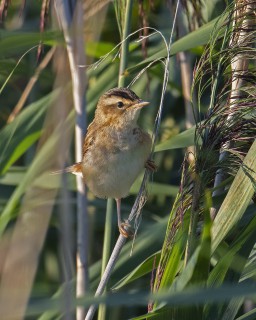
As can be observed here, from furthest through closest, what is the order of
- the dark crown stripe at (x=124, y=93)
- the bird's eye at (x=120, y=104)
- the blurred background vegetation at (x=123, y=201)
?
the bird's eye at (x=120, y=104)
the dark crown stripe at (x=124, y=93)
the blurred background vegetation at (x=123, y=201)

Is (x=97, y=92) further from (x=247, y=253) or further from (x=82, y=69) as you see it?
(x=247, y=253)

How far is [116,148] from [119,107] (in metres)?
0.15

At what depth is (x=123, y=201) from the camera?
3.42m

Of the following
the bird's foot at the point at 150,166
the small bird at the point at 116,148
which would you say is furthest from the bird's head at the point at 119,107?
the bird's foot at the point at 150,166

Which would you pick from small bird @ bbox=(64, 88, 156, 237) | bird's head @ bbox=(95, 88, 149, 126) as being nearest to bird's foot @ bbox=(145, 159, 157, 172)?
Answer: small bird @ bbox=(64, 88, 156, 237)

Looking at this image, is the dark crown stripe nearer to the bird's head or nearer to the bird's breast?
the bird's head

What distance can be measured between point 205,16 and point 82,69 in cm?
106

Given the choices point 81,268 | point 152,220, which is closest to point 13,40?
point 81,268

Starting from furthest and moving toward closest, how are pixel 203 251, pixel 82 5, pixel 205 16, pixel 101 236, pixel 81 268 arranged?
pixel 101 236
pixel 205 16
pixel 81 268
pixel 82 5
pixel 203 251

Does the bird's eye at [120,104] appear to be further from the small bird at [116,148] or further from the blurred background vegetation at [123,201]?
the blurred background vegetation at [123,201]

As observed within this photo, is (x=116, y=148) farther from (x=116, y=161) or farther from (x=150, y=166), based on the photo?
(x=150, y=166)

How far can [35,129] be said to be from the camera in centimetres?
279

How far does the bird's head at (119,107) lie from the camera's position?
92.0 inches

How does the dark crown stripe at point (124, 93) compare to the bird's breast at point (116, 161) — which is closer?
the dark crown stripe at point (124, 93)
